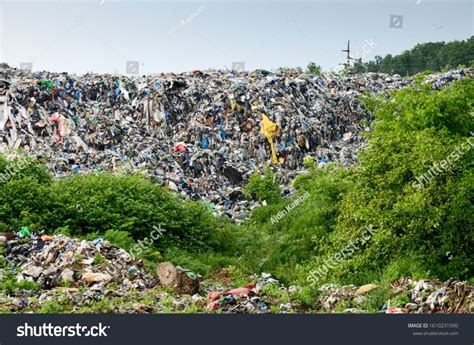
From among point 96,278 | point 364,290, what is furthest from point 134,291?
point 364,290

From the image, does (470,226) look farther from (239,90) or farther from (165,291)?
(239,90)

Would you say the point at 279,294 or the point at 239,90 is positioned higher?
the point at 239,90

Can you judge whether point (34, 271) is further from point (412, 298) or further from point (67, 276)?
point (412, 298)

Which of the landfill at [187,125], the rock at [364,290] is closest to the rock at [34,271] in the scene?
the rock at [364,290]

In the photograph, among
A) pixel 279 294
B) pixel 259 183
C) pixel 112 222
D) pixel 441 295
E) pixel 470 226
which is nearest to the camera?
pixel 441 295

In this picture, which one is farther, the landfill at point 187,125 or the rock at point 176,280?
the landfill at point 187,125

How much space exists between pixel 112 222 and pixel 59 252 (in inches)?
110

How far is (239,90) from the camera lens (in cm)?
2341

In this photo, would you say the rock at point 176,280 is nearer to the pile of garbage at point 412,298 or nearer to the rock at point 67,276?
the rock at point 67,276

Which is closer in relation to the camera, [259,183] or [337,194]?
[337,194]

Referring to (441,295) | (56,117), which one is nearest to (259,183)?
(56,117)

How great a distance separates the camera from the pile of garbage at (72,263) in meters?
9.88

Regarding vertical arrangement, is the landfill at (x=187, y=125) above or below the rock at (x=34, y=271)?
above

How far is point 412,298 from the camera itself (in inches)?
343
